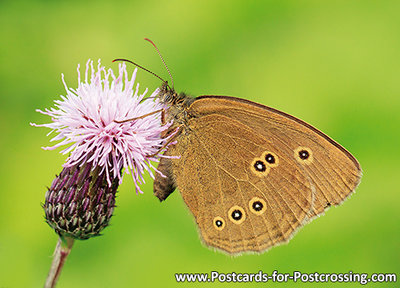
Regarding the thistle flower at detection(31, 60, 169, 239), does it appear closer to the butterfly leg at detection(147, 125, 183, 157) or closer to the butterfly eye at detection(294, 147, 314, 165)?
the butterfly leg at detection(147, 125, 183, 157)

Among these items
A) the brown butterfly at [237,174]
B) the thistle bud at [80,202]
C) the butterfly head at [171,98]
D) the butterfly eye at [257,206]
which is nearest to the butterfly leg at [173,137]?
the brown butterfly at [237,174]

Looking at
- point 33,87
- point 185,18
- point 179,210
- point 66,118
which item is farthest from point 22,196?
point 185,18

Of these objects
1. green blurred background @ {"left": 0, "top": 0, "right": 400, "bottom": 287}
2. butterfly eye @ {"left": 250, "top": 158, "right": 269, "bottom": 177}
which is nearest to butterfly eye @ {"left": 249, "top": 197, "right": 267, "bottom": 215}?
butterfly eye @ {"left": 250, "top": 158, "right": 269, "bottom": 177}

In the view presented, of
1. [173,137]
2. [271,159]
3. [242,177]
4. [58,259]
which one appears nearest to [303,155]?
[271,159]

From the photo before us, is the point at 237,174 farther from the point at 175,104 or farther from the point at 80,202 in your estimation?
the point at 80,202

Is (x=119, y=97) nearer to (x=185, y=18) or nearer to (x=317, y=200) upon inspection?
(x=317, y=200)

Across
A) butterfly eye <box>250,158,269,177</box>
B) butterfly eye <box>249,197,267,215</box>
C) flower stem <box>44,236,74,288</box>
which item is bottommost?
flower stem <box>44,236,74,288</box>

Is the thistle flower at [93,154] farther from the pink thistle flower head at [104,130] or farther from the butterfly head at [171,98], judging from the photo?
the butterfly head at [171,98]
